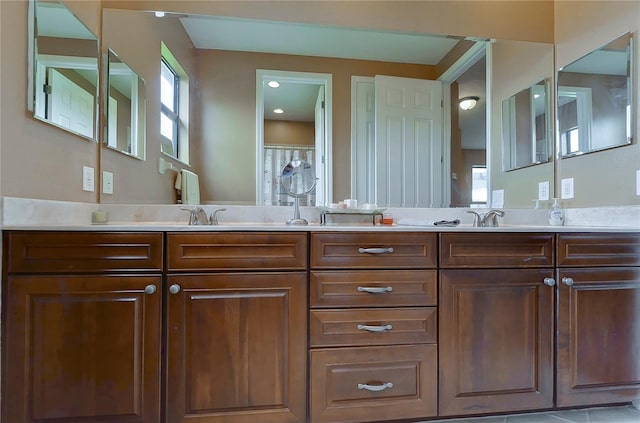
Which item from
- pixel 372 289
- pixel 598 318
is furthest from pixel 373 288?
pixel 598 318

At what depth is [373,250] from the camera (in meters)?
1.31

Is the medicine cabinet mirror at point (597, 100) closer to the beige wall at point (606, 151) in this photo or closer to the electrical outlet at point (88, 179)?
the beige wall at point (606, 151)

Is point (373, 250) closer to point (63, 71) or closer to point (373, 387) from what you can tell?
point (373, 387)

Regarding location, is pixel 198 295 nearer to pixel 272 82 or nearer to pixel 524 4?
pixel 272 82

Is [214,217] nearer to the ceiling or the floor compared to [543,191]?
nearer to the floor

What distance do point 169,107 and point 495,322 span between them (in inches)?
76.9

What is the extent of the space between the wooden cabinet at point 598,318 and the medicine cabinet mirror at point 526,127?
76cm

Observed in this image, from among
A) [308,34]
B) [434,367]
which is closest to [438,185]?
[434,367]

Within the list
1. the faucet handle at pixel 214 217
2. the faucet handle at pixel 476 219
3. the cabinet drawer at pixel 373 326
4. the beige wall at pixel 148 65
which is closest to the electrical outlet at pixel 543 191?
the faucet handle at pixel 476 219

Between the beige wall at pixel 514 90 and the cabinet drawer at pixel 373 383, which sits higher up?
the beige wall at pixel 514 90

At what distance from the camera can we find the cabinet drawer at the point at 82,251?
1.14m

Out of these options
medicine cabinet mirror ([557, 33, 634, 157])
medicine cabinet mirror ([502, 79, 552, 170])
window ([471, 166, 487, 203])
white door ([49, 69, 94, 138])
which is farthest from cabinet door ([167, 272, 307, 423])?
medicine cabinet mirror ([557, 33, 634, 157])

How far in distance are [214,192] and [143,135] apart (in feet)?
1.60

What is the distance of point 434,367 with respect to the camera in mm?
1323
